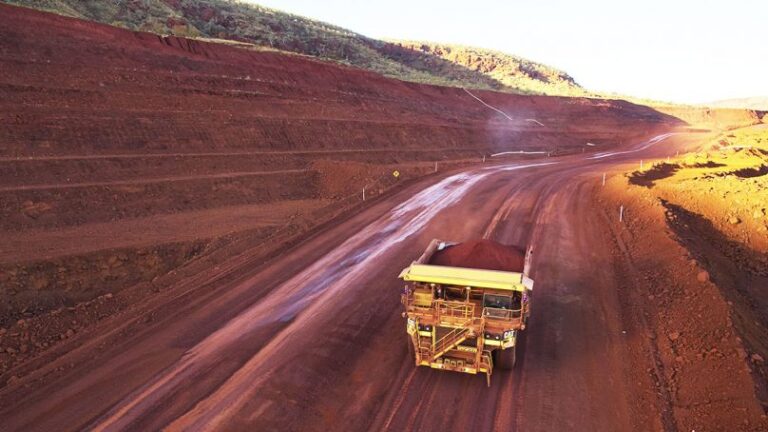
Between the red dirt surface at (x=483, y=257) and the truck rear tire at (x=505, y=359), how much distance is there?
158 cm

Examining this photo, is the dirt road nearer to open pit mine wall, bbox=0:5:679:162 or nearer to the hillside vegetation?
open pit mine wall, bbox=0:5:679:162

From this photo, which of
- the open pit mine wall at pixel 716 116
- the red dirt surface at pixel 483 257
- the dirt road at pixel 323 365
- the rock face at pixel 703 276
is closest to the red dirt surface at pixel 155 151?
the dirt road at pixel 323 365

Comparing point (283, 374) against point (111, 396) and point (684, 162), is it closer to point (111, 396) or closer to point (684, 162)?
point (111, 396)

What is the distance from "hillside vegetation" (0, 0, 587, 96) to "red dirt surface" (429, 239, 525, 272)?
28097 millimetres

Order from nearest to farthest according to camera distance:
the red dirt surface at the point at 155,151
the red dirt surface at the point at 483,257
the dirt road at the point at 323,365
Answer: the dirt road at the point at 323,365 → the red dirt surface at the point at 483,257 → the red dirt surface at the point at 155,151

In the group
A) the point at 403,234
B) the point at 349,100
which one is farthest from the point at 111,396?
the point at 349,100

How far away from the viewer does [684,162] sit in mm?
30500

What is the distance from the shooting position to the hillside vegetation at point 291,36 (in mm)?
34469

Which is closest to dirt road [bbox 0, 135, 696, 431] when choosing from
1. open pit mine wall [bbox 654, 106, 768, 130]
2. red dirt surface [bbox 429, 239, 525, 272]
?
red dirt surface [bbox 429, 239, 525, 272]

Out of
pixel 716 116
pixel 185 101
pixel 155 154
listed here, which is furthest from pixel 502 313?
pixel 716 116

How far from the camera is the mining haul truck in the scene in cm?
809

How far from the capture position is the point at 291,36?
52.5m

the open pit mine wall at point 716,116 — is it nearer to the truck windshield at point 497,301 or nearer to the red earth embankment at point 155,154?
the red earth embankment at point 155,154

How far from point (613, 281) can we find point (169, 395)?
10.7 meters
